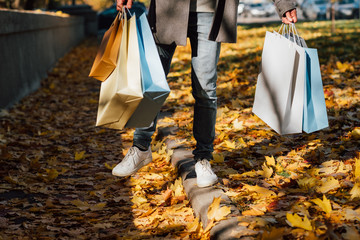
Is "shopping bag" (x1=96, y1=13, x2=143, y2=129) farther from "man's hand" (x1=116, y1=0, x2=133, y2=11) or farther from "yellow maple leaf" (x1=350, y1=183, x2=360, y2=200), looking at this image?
"yellow maple leaf" (x1=350, y1=183, x2=360, y2=200)

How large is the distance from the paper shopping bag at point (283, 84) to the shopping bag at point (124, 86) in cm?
83

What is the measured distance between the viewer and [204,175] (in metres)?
3.01

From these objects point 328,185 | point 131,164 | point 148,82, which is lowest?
point 131,164

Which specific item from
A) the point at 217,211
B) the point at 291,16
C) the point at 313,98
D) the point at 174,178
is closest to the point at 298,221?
the point at 217,211

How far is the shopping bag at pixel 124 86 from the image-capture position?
8.48 ft

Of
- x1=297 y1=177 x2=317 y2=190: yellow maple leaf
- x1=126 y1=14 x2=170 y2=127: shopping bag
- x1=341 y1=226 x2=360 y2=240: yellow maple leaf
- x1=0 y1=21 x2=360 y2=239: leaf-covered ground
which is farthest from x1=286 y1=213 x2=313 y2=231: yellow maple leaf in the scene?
x1=126 y1=14 x2=170 y2=127: shopping bag

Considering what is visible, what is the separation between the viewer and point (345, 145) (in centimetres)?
359

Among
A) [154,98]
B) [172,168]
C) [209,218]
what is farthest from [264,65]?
[172,168]

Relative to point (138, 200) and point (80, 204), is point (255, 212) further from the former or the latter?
point (80, 204)

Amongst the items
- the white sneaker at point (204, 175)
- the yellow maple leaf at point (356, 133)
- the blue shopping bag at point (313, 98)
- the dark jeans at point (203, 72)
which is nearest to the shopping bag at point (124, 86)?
the dark jeans at point (203, 72)

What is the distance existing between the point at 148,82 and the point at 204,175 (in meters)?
0.79

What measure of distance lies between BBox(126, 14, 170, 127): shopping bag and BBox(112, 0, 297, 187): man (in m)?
0.26

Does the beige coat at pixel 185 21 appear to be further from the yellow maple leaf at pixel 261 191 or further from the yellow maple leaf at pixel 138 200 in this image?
the yellow maple leaf at pixel 138 200

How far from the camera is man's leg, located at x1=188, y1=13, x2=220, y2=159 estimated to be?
2.94 metres
